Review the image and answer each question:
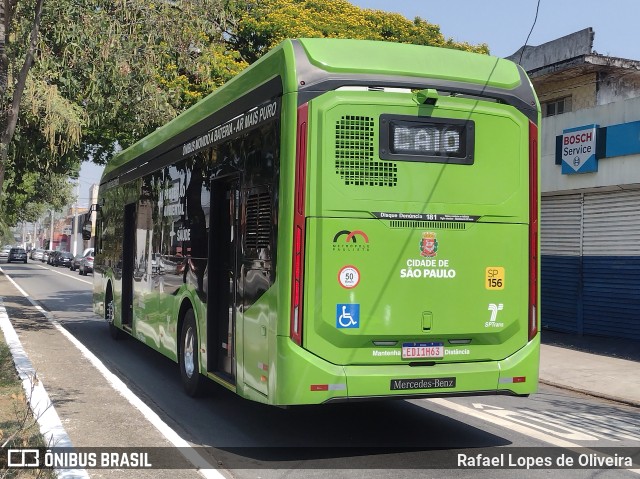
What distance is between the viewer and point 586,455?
Answer: 707cm

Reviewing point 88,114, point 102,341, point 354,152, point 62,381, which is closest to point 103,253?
point 102,341

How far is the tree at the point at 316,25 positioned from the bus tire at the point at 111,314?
7.30m

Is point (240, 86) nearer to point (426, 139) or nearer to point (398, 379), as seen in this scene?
point (426, 139)

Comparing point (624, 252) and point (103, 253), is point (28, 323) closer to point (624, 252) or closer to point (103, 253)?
point (103, 253)

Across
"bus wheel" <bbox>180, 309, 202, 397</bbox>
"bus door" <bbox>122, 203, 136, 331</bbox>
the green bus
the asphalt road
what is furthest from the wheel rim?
"bus door" <bbox>122, 203, 136, 331</bbox>

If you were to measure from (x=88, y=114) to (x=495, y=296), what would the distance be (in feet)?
33.9

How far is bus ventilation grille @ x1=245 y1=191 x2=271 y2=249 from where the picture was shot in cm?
682

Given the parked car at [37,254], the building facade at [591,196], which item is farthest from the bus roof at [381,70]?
the parked car at [37,254]

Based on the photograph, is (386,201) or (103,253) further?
(103,253)

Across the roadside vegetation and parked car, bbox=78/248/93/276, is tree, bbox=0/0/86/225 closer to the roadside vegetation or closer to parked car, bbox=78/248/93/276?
the roadside vegetation

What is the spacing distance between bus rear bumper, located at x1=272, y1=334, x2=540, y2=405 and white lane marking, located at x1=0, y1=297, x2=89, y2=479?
1804mm

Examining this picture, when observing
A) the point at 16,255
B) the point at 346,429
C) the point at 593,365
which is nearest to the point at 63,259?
the point at 16,255

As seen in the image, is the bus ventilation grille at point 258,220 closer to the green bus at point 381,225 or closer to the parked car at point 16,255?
the green bus at point 381,225

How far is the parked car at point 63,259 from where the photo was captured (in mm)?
63500
